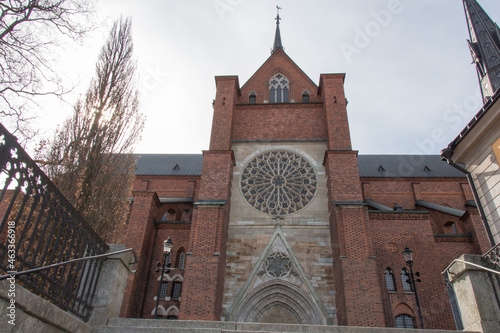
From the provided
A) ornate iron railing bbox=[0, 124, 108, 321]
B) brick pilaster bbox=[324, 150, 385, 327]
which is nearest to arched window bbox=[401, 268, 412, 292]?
brick pilaster bbox=[324, 150, 385, 327]

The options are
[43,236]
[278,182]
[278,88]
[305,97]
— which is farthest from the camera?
[278,88]

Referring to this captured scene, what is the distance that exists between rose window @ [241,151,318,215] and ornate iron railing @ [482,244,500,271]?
33.9ft

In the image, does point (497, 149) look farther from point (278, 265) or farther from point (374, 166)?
point (374, 166)

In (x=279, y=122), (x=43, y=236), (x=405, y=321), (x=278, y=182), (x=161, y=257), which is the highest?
(x=279, y=122)

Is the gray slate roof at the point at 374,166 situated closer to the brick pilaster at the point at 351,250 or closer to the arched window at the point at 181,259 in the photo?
the arched window at the point at 181,259

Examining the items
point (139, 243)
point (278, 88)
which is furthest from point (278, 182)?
→ point (139, 243)

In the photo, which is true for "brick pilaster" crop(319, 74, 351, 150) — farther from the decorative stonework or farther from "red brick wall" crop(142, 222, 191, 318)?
"red brick wall" crop(142, 222, 191, 318)

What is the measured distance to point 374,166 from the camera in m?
29.8

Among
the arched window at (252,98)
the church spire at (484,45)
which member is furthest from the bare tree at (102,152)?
the church spire at (484,45)

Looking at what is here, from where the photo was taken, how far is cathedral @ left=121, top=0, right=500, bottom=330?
13922mm

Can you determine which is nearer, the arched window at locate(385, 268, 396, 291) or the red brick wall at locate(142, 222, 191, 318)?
the arched window at locate(385, 268, 396, 291)

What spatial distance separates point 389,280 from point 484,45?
35110 mm

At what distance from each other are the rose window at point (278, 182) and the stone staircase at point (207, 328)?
10.2 metres

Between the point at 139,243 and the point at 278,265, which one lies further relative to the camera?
the point at 139,243
